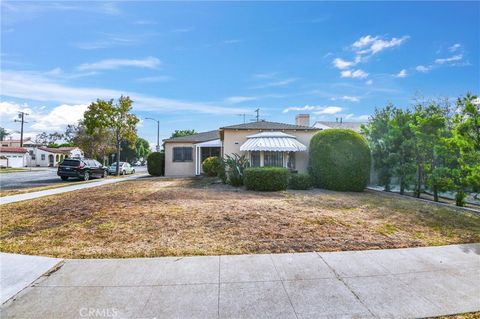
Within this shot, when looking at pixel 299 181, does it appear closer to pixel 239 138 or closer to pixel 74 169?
pixel 239 138

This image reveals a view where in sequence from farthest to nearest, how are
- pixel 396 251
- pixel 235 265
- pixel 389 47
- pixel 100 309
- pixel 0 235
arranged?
1. pixel 389 47
2. pixel 0 235
3. pixel 396 251
4. pixel 235 265
5. pixel 100 309

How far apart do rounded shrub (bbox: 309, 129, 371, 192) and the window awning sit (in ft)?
6.88

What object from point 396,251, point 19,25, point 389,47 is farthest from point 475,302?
point 389,47

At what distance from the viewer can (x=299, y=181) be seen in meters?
15.4

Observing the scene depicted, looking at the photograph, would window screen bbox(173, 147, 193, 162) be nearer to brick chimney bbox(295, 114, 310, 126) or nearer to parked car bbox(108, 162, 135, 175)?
parked car bbox(108, 162, 135, 175)

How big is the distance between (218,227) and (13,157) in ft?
211

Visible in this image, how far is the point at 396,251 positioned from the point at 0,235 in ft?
33.0

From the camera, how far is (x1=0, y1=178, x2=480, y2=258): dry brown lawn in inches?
228

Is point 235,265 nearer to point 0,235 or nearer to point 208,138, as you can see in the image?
point 0,235

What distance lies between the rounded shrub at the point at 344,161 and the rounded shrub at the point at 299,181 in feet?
3.71

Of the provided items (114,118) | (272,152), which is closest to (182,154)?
(114,118)

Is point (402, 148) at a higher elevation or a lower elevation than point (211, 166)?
higher

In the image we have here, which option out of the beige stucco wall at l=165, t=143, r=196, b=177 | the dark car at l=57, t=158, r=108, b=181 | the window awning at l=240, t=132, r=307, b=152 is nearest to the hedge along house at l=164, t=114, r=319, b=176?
the window awning at l=240, t=132, r=307, b=152

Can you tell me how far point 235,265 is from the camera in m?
4.82
